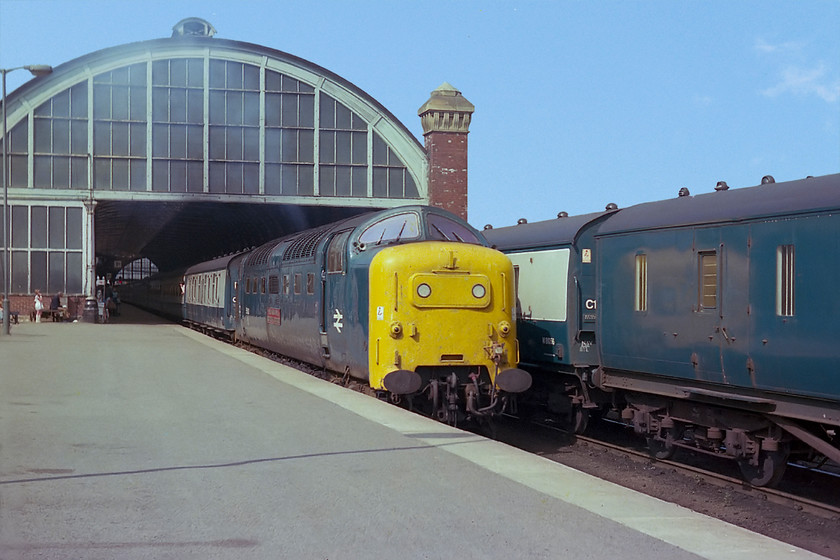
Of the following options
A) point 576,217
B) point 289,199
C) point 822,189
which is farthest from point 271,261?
point 289,199

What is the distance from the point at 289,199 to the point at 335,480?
103 feet

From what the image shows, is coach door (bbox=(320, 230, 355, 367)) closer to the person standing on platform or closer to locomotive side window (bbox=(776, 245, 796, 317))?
locomotive side window (bbox=(776, 245, 796, 317))

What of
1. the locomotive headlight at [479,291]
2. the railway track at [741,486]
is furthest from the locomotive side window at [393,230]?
the railway track at [741,486]

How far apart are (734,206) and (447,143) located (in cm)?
3007

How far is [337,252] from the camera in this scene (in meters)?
14.9

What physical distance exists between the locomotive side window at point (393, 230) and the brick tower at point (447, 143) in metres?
25.7

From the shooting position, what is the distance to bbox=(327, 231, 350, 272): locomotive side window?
14.5 meters

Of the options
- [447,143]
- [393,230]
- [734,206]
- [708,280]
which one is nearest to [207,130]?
[447,143]

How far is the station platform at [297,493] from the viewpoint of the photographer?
19.8ft

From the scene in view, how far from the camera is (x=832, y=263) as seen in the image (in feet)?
28.7

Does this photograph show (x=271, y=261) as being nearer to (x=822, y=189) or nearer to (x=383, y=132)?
(x=822, y=189)

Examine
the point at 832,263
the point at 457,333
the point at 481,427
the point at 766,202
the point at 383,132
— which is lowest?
the point at 481,427

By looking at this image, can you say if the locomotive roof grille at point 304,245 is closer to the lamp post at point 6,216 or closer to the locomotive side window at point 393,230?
the locomotive side window at point 393,230

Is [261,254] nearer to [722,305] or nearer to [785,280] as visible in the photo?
[722,305]
